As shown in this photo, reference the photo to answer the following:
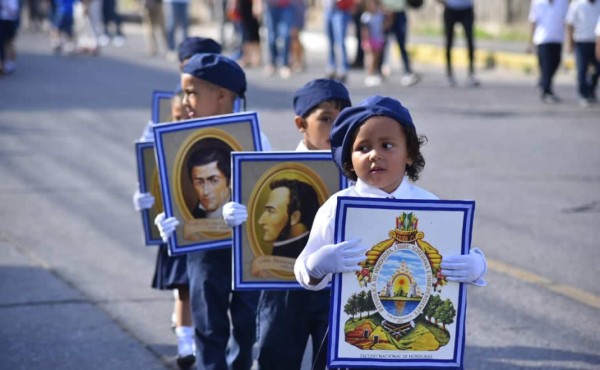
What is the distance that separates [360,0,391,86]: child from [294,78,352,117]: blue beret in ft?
46.8

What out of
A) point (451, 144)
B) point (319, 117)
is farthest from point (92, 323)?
point (451, 144)

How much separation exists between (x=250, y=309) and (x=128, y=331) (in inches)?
58.4

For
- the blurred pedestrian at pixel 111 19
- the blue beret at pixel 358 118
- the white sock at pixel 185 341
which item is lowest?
the blurred pedestrian at pixel 111 19

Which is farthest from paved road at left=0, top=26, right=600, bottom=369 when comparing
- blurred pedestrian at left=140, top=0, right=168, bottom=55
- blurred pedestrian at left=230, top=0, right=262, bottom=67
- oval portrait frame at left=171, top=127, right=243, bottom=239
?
blurred pedestrian at left=140, top=0, right=168, bottom=55

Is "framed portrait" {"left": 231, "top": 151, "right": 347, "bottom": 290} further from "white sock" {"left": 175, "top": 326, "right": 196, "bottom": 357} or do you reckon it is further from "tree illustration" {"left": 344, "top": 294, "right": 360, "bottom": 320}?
"white sock" {"left": 175, "top": 326, "right": 196, "bottom": 357}

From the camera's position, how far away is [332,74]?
69.4 feet

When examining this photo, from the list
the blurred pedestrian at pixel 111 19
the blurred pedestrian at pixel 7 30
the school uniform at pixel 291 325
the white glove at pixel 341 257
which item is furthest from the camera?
the blurred pedestrian at pixel 111 19

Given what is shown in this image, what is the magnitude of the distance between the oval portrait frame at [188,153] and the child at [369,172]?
1.34 m

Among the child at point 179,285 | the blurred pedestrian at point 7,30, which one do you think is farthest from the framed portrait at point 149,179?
the blurred pedestrian at point 7,30

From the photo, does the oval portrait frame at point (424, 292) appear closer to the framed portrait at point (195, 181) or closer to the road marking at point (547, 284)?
the framed portrait at point (195, 181)

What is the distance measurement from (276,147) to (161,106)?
21.9 ft

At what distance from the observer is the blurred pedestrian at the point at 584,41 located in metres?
→ 16.8

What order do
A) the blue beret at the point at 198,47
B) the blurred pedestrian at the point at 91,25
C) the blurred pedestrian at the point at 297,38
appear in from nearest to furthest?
the blue beret at the point at 198,47, the blurred pedestrian at the point at 297,38, the blurred pedestrian at the point at 91,25

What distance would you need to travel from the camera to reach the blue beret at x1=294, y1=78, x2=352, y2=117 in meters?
5.62
